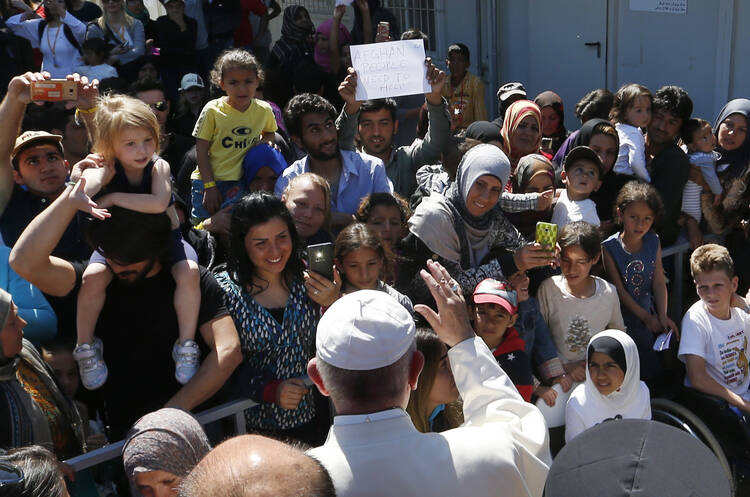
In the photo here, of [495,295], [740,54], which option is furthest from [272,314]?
[740,54]

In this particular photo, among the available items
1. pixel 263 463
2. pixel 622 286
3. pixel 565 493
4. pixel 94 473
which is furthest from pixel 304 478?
pixel 622 286

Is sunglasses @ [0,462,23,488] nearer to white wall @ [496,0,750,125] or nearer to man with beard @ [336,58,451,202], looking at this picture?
man with beard @ [336,58,451,202]

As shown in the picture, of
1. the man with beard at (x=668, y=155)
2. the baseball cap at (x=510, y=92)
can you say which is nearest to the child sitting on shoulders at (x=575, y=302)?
the man with beard at (x=668, y=155)

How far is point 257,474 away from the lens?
4.60 feet

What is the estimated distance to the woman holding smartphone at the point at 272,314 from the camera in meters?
3.04

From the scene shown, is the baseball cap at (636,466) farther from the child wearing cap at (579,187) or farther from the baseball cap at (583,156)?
the baseball cap at (583,156)

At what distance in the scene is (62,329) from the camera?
3184mm

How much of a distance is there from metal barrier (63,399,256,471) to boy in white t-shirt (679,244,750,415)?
9.01ft

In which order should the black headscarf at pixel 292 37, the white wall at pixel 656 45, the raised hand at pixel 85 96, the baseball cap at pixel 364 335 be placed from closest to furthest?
1. the baseball cap at pixel 364 335
2. the raised hand at pixel 85 96
3. the black headscarf at pixel 292 37
4. the white wall at pixel 656 45

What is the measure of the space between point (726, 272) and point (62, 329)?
143 inches

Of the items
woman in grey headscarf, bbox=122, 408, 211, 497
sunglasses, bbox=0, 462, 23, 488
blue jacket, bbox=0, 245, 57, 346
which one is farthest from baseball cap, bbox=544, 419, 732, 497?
blue jacket, bbox=0, 245, 57, 346

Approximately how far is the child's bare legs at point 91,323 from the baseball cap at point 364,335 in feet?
4.15

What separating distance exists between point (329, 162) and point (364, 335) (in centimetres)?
276

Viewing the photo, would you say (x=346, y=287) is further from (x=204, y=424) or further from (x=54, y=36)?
(x=54, y=36)
